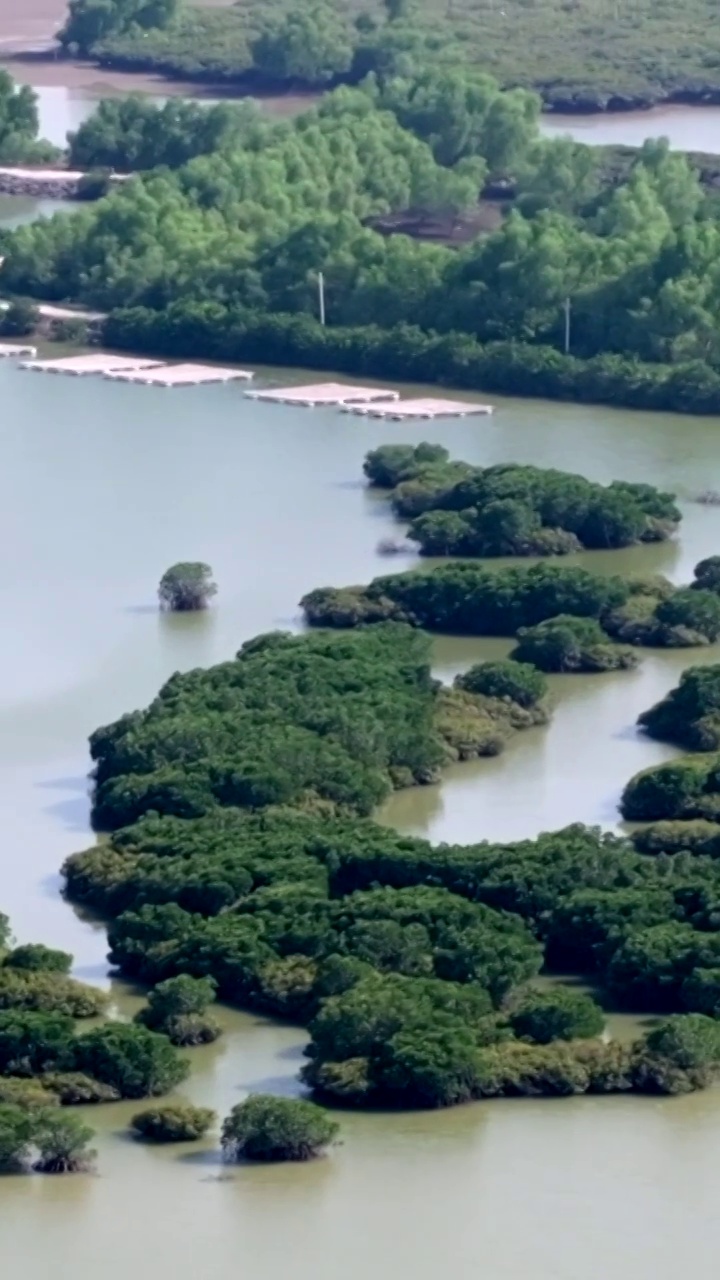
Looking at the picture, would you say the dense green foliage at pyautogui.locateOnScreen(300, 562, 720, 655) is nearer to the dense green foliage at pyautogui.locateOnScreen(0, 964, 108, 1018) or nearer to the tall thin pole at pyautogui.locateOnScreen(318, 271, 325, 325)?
the dense green foliage at pyautogui.locateOnScreen(0, 964, 108, 1018)

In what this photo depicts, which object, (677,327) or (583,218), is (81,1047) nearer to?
(677,327)

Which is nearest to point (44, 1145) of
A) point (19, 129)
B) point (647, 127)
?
point (19, 129)

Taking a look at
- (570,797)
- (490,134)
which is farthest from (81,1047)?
(490,134)

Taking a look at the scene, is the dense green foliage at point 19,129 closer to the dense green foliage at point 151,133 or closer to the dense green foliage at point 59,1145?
the dense green foliage at point 151,133

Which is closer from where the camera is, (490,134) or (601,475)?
(601,475)

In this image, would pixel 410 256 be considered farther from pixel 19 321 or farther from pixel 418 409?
pixel 19 321

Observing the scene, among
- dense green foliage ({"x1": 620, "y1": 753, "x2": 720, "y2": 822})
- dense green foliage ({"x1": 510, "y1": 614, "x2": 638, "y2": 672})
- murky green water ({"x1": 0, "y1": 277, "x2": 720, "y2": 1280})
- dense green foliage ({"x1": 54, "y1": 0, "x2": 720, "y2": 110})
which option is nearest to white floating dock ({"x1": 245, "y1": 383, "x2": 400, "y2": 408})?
murky green water ({"x1": 0, "y1": 277, "x2": 720, "y2": 1280})
